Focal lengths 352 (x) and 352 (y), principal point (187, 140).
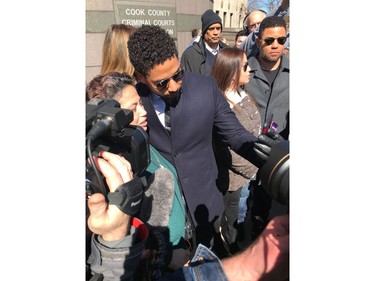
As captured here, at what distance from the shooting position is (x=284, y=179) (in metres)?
0.80

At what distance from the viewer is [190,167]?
1977 mm

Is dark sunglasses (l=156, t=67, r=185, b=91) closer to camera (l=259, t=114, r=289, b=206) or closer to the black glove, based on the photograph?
the black glove

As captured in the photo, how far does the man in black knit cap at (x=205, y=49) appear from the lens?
472 cm

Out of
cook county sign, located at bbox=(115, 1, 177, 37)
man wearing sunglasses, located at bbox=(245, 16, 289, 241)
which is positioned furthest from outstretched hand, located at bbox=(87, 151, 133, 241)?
cook county sign, located at bbox=(115, 1, 177, 37)

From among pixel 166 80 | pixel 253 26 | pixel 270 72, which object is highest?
pixel 253 26

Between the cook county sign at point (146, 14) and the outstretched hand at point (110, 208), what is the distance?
4.46 metres

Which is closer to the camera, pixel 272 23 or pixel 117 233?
pixel 117 233

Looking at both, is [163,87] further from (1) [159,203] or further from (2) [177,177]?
(1) [159,203]

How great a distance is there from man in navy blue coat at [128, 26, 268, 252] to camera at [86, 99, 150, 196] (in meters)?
0.58

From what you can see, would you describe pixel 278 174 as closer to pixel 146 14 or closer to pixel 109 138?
pixel 109 138

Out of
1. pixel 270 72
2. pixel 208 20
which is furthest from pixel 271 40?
pixel 208 20

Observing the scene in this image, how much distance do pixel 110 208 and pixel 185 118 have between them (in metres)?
0.98

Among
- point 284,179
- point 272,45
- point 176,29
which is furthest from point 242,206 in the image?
point 176,29
